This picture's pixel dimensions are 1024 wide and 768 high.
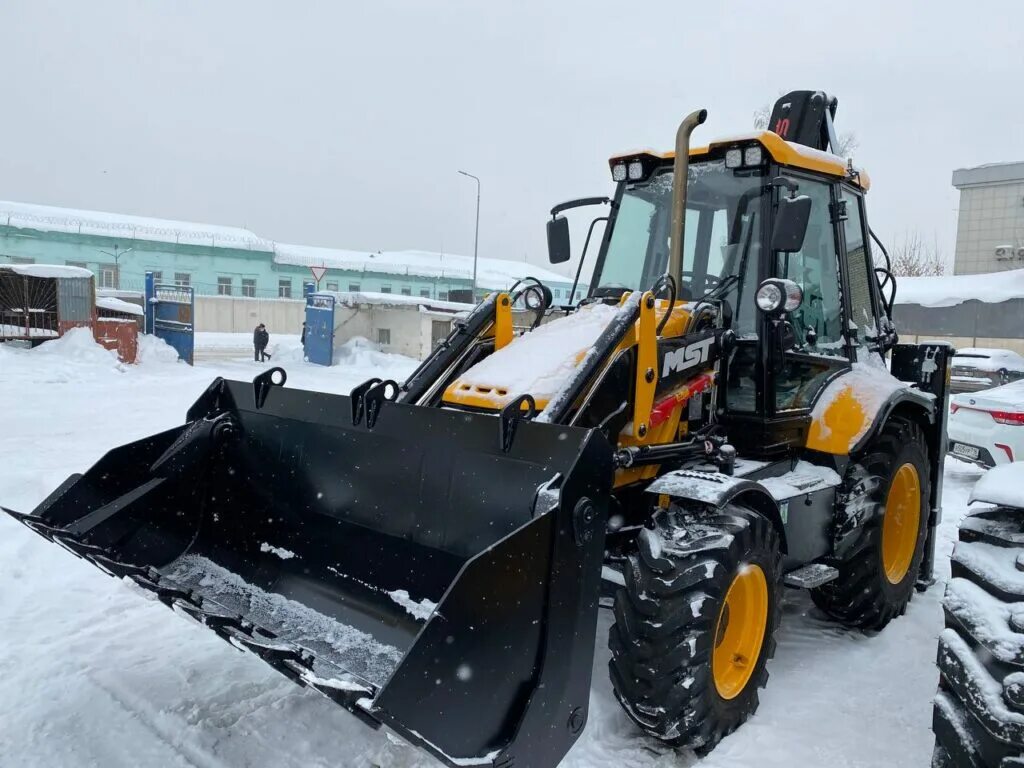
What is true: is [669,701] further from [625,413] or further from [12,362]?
[12,362]

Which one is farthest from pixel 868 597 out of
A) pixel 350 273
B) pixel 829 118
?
pixel 350 273

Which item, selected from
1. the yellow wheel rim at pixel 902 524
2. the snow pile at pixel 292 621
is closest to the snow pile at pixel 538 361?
the snow pile at pixel 292 621

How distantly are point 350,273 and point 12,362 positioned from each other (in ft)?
101

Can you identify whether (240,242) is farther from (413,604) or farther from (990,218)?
(413,604)

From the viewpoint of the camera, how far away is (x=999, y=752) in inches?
93.9

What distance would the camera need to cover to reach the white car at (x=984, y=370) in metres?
15.5

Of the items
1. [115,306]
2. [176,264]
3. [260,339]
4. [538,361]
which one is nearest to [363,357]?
[260,339]

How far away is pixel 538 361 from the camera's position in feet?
12.7

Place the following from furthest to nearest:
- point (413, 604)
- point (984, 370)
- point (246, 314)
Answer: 1. point (246, 314)
2. point (984, 370)
3. point (413, 604)

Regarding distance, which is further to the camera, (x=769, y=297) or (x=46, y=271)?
(x=46, y=271)

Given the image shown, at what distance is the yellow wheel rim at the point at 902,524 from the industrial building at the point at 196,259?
34600mm

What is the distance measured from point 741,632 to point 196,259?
43061 mm

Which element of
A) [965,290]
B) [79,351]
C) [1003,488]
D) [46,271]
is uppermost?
[965,290]

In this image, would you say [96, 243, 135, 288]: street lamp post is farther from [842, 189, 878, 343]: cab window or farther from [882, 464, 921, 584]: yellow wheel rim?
[882, 464, 921, 584]: yellow wheel rim
